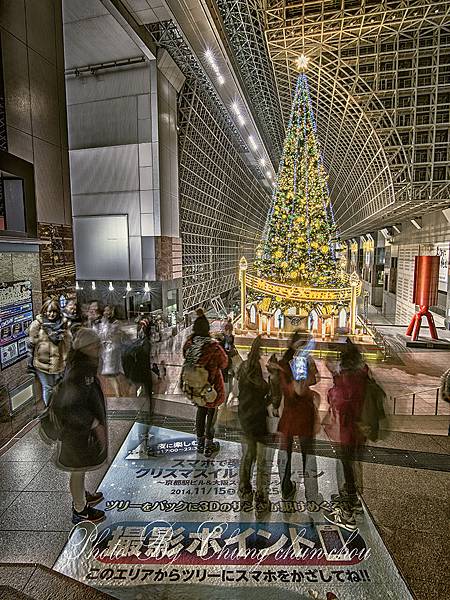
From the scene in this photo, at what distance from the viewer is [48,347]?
491 cm

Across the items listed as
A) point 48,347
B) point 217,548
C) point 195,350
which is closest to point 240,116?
point 48,347

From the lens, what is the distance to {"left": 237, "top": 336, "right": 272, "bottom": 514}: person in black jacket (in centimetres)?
319

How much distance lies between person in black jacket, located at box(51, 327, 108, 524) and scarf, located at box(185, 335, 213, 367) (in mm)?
Answer: 1082

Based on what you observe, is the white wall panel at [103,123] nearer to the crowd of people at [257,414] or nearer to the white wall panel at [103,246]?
the white wall panel at [103,246]

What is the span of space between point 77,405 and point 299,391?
187 centimetres

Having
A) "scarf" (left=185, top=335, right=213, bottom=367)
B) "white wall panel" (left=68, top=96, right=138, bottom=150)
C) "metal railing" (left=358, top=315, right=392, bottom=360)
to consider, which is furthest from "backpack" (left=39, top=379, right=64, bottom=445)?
"white wall panel" (left=68, top=96, right=138, bottom=150)

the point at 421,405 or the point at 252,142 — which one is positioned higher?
the point at 252,142

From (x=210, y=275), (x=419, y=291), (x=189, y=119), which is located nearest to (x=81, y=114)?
(x=189, y=119)

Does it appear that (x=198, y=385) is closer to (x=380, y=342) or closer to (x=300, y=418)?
(x=300, y=418)

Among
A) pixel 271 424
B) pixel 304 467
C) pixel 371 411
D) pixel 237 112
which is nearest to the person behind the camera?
pixel 371 411

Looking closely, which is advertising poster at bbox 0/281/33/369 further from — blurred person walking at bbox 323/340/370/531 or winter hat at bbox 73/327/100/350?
blurred person walking at bbox 323/340/370/531

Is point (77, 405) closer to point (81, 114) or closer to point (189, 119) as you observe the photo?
point (81, 114)

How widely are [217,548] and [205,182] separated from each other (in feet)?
77.3

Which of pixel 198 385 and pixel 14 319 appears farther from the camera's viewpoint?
pixel 14 319
